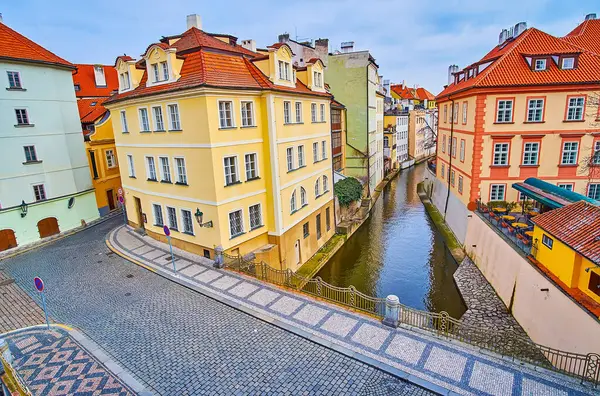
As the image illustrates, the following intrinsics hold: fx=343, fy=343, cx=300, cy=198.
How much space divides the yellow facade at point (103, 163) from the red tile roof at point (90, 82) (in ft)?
43.1

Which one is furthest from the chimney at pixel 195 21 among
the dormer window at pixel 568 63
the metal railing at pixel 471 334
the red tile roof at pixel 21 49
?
the dormer window at pixel 568 63

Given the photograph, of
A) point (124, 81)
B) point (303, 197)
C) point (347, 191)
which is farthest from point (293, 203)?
point (124, 81)

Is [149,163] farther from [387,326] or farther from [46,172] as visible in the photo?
[387,326]

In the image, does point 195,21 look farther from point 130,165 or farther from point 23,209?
point 23,209

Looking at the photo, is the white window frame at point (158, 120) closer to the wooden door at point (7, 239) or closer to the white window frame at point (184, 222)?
the white window frame at point (184, 222)

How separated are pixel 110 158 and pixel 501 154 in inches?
1138

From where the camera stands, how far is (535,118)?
21.6 meters

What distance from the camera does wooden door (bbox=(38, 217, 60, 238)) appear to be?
72.7 ft

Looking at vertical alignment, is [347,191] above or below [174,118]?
below

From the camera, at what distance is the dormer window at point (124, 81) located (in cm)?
1928

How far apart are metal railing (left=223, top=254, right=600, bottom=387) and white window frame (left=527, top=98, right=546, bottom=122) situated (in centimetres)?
1379

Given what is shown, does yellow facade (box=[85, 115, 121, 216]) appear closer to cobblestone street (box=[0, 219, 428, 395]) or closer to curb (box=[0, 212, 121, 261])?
curb (box=[0, 212, 121, 261])

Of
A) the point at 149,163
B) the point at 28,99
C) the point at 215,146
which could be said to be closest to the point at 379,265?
the point at 215,146

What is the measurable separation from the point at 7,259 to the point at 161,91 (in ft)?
43.6
